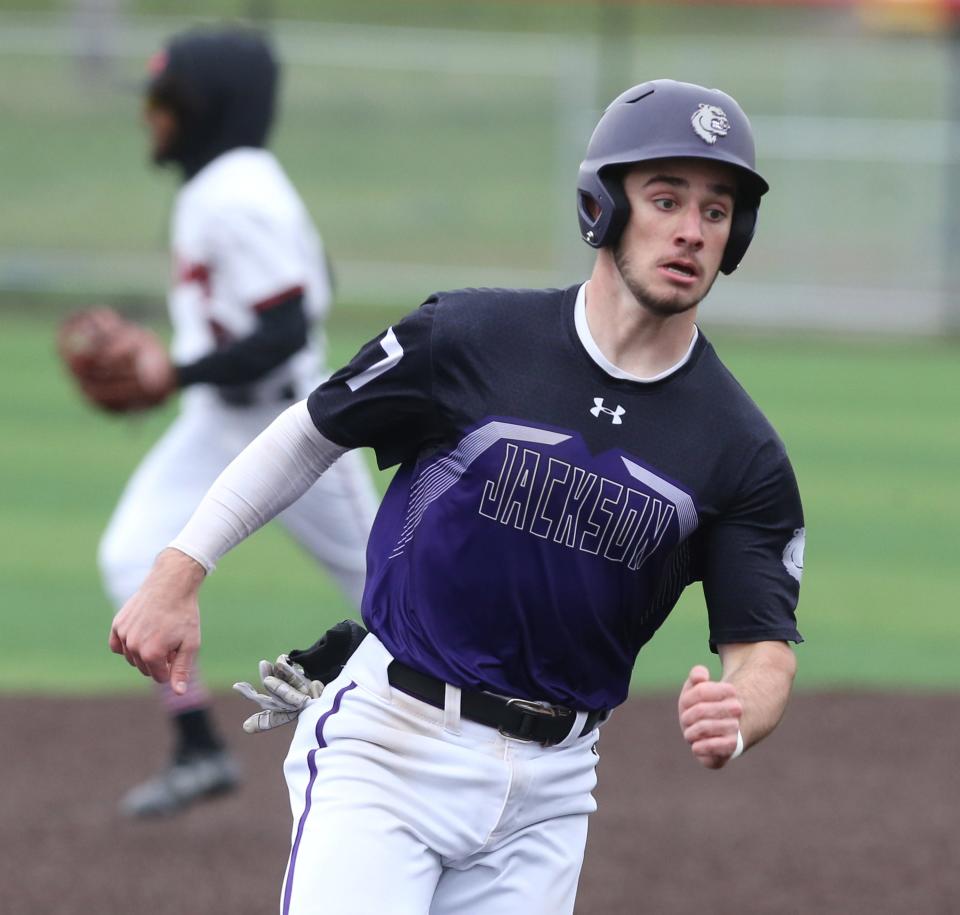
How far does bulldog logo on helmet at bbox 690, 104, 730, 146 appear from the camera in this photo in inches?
135

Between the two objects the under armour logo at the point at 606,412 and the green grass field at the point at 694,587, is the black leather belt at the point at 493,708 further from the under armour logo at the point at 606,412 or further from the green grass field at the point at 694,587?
the green grass field at the point at 694,587

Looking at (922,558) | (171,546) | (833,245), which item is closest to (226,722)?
(171,546)

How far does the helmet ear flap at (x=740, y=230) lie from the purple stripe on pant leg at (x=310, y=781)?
1.14 m

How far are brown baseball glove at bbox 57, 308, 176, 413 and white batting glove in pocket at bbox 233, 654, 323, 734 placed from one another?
2813 millimetres

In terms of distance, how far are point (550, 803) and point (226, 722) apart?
14.8ft

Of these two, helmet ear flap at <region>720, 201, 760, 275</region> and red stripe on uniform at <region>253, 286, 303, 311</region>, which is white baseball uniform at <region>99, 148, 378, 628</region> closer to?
red stripe on uniform at <region>253, 286, 303, 311</region>

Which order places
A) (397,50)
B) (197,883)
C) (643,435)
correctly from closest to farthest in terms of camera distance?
(643,435) < (197,883) < (397,50)

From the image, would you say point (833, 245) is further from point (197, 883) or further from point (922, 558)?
point (197, 883)

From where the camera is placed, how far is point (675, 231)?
11.3 ft

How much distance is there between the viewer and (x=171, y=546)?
12.0 ft

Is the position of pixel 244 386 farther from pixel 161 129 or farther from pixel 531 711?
pixel 531 711

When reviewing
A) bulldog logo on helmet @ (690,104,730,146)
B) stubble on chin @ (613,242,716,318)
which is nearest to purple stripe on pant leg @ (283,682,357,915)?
stubble on chin @ (613,242,716,318)

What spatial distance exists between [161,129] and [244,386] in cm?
111

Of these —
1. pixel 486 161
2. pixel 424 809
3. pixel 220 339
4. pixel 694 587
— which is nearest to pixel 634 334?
pixel 424 809
